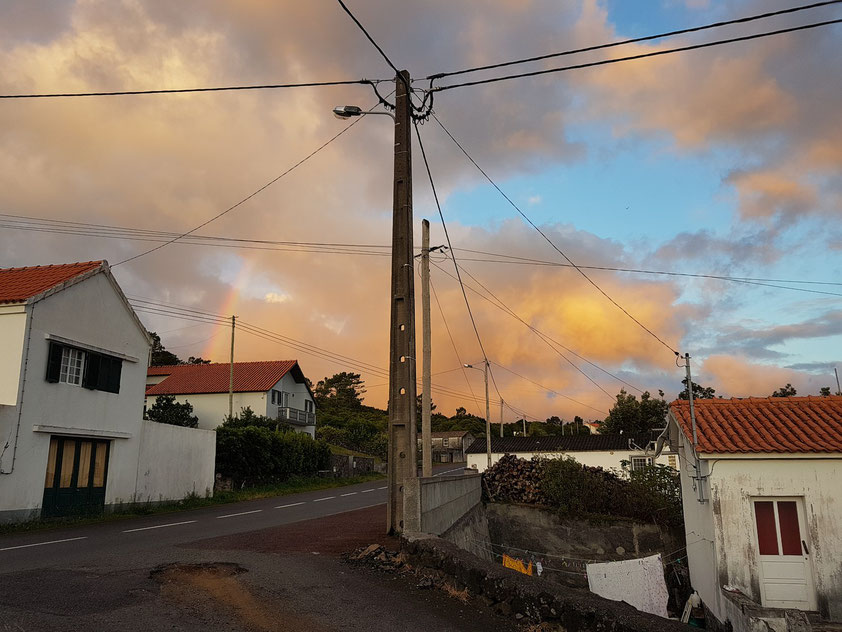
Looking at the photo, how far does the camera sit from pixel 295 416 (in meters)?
54.7

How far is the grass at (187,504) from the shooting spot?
17.2 m

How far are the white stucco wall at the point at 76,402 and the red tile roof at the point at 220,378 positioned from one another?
1131 inches

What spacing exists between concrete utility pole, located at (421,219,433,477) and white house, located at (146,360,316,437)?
29355 mm

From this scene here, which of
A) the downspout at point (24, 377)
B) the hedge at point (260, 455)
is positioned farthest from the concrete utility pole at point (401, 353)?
the hedge at point (260, 455)

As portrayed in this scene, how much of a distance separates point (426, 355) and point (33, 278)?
12980 mm

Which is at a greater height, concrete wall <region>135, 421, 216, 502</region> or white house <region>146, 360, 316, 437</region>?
white house <region>146, 360, 316, 437</region>

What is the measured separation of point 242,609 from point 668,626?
4255mm

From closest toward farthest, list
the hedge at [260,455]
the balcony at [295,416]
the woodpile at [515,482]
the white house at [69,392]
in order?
the white house at [69,392]
the woodpile at [515,482]
the hedge at [260,455]
the balcony at [295,416]

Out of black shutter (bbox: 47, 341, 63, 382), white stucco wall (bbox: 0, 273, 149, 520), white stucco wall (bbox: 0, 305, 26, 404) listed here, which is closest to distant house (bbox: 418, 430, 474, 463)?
white stucco wall (bbox: 0, 273, 149, 520)

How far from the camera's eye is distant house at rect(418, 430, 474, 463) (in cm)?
8988

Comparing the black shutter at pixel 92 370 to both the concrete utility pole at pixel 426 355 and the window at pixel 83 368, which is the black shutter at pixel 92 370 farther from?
the concrete utility pole at pixel 426 355

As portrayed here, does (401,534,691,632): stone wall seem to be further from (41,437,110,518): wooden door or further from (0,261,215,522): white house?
(41,437,110,518): wooden door

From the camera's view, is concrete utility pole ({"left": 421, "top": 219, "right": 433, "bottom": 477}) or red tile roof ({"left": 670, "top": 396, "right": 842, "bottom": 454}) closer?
red tile roof ({"left": 670, "top": 396, "right": 842, "bottom": 454})

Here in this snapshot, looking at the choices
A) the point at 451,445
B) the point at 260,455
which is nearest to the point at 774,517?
the point at 260,455
